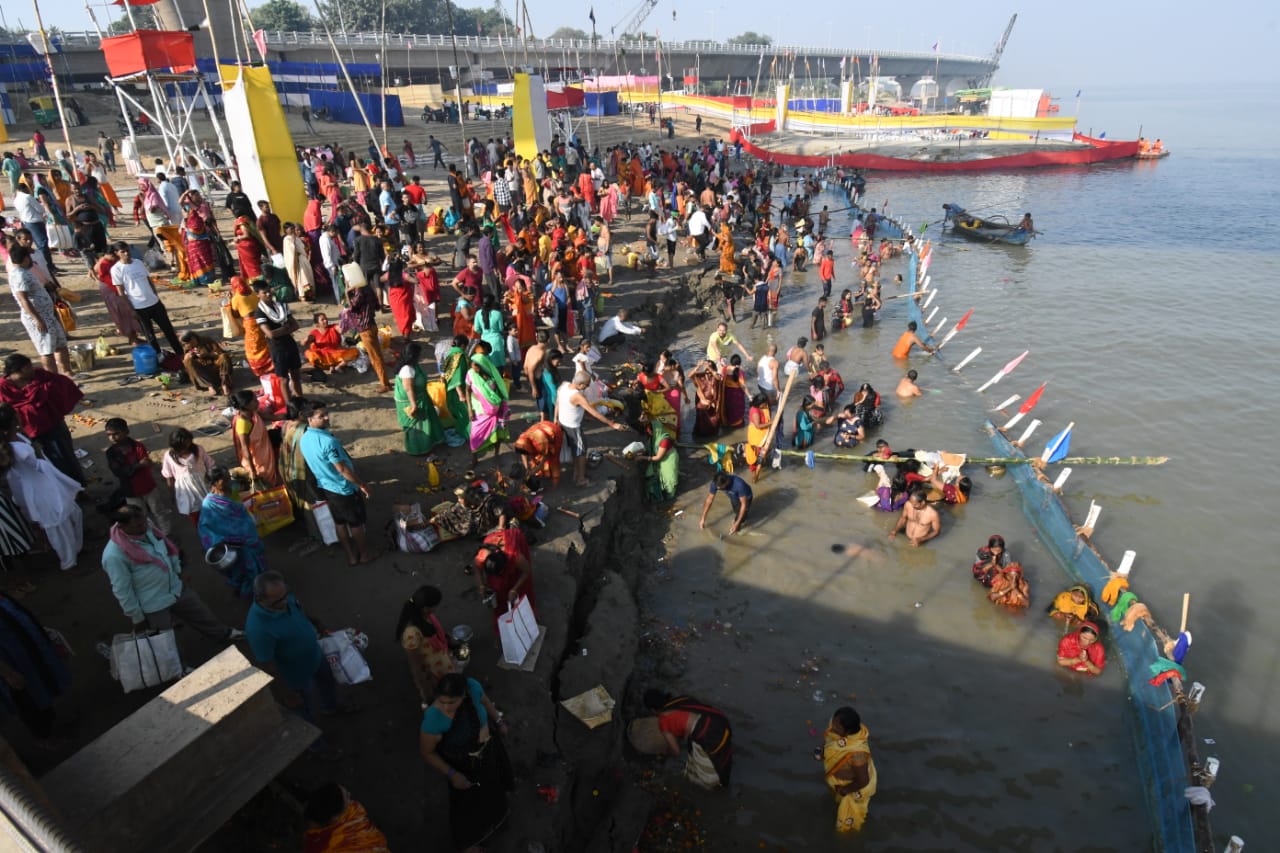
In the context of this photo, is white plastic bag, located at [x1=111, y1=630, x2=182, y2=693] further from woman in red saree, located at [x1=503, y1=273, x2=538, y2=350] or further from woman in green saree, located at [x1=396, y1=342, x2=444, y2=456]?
woman in red saree, located at [x1=503, y1=273, x2=538, y2=350]

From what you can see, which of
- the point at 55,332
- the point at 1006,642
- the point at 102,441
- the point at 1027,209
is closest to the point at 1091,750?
the point at 1006,642

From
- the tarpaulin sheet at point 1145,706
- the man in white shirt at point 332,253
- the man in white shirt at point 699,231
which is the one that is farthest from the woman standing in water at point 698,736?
the man in white shirt at point 699,231

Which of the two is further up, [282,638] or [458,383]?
[458,383]

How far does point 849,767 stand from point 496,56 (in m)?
70.9

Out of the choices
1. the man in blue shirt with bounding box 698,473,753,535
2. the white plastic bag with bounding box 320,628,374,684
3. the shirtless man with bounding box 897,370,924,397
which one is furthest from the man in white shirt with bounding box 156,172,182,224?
the shirtless man with bounding box 897,370,924,397

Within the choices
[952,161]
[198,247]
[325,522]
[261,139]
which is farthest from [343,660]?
[952,161]

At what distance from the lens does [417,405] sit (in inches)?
315

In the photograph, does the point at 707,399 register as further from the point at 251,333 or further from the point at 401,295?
the point at 251,333

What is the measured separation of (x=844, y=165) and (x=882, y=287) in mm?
30035

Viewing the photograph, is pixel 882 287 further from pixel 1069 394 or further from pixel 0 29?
→ pixel 0 29

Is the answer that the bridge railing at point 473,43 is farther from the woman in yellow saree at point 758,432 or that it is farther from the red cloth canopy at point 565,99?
the woman in yellow saree at point 758,432

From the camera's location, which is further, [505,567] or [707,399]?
[707,399]

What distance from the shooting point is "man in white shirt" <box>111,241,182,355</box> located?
28.9ft

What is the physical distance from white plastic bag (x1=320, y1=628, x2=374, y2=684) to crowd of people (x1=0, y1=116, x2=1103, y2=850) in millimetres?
166
